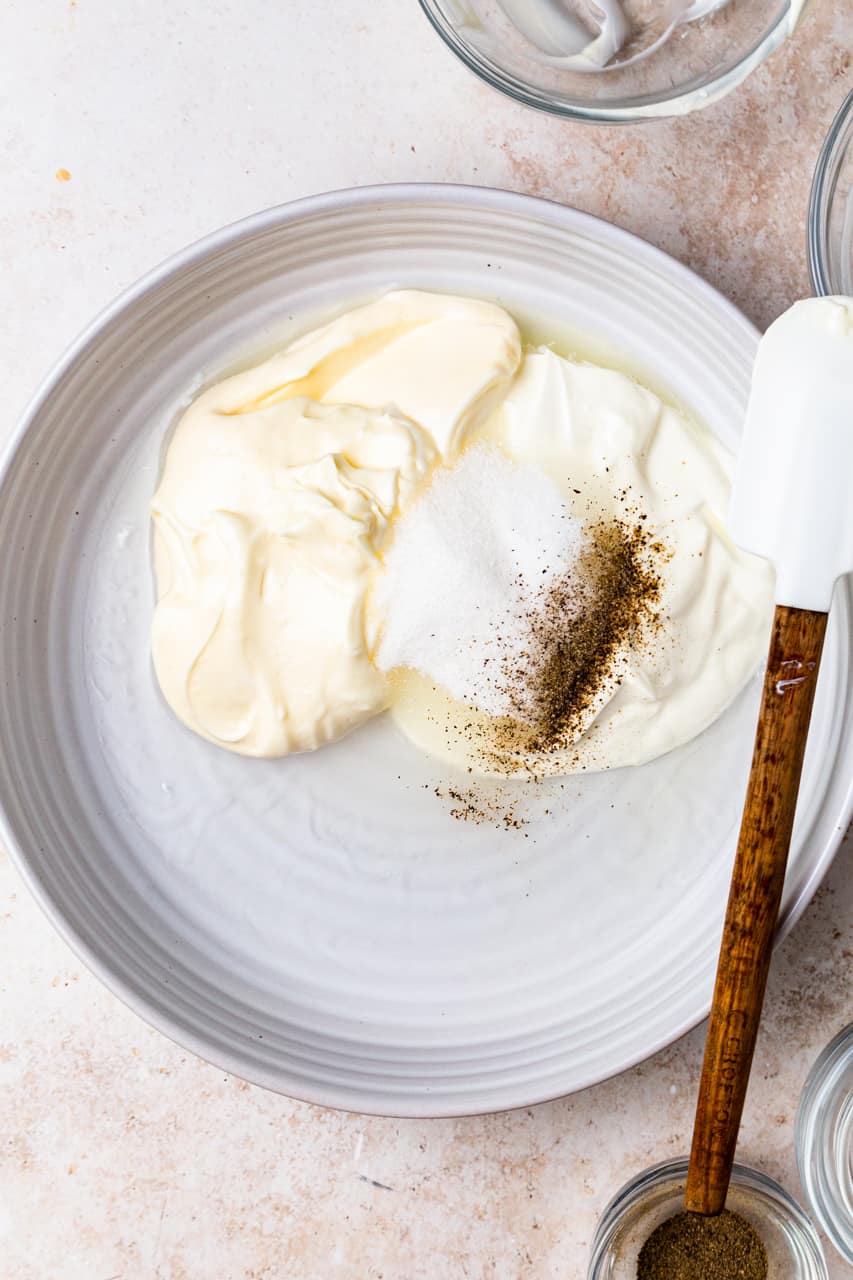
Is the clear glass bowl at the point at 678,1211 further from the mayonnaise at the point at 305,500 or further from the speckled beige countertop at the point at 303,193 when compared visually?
the mayonnaise at the point at 305,500

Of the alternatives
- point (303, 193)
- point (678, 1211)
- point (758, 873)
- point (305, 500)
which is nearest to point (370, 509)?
point (305, 500)

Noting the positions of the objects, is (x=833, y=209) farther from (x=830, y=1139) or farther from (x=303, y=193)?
(x=830, y=1139)

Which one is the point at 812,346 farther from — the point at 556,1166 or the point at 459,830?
the point at 556,1166

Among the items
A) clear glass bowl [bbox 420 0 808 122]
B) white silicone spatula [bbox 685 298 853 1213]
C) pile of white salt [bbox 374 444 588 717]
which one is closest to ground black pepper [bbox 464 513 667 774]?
pile of white salt [bbox 374 444 588 717]

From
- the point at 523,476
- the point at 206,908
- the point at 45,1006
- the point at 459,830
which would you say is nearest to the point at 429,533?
the point at 523,476

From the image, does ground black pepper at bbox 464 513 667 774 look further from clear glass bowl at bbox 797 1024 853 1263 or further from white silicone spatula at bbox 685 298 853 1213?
clear glass bowl at bbox 797 1024 853 1263
